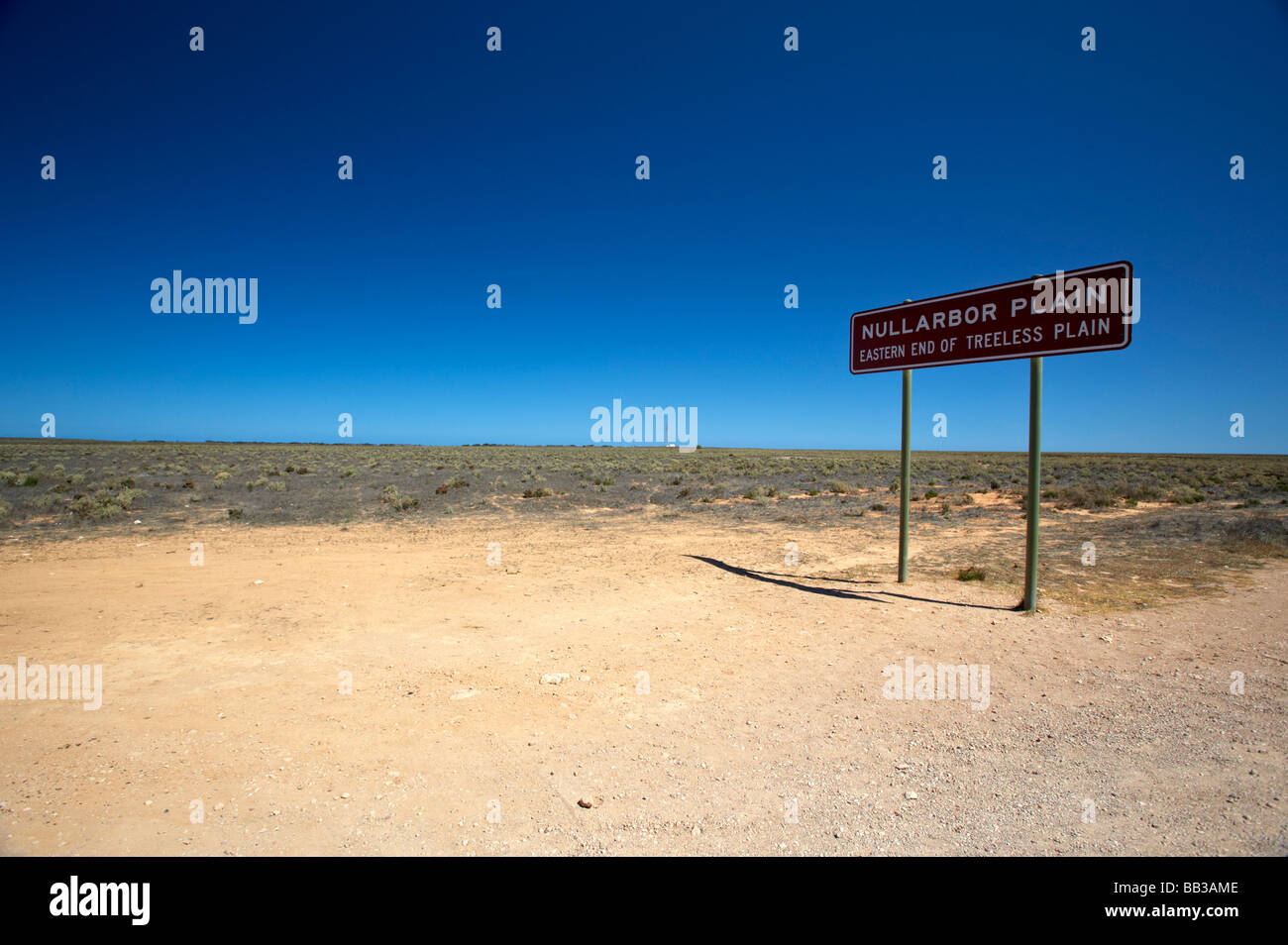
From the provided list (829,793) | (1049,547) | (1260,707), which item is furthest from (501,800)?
(1049,547)

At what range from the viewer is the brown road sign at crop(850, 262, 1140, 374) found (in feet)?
21.1

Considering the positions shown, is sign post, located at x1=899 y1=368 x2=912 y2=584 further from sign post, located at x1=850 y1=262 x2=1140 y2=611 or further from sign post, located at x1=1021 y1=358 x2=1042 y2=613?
sign post, located at x1=1021 y1=358 x2=1042 y2=613

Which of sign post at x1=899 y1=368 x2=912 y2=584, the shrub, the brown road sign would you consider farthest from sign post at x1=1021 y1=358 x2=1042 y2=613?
the shrub

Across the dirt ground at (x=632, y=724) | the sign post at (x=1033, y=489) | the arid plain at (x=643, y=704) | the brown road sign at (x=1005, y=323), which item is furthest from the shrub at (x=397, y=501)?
the sign post at (x=1033, y=489)

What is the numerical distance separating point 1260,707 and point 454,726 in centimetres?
570

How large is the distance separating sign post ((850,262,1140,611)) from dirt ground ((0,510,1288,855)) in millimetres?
2087

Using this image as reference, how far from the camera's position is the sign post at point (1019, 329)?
253 inches

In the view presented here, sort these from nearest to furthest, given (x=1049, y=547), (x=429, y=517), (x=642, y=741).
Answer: (x=642, y=741) < (x=1049, y=547) < (x=429, y=517)

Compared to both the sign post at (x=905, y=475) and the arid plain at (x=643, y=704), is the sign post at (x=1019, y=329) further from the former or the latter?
the arid plain at (x=643, y=704)

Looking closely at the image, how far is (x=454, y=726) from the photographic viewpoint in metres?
4.12

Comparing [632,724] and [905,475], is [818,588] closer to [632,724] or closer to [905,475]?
[905,475]

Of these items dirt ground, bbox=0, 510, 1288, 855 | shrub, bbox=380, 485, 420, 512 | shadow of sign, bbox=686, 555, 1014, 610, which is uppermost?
shrub, bbox=380, 485, 420, 512

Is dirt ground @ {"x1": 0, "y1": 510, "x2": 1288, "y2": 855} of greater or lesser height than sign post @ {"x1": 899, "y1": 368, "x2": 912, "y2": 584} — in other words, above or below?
below

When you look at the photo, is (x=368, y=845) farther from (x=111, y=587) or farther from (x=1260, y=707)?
(x=111, y=587)
